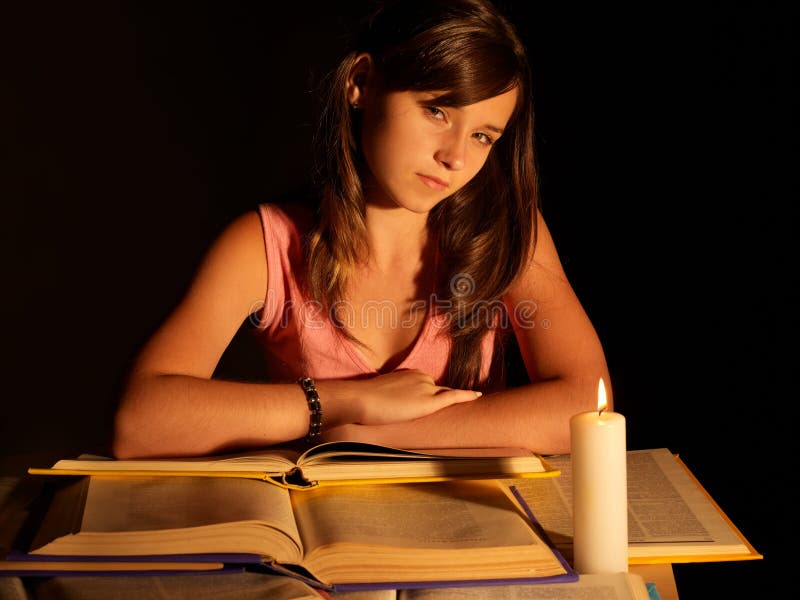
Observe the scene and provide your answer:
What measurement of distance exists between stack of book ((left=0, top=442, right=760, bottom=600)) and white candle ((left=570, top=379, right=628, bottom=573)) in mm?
A: 20

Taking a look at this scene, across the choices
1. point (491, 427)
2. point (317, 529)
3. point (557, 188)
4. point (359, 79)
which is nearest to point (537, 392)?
point (491, 427)

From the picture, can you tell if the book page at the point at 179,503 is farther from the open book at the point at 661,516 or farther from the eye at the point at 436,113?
the eye at the point at 436,113

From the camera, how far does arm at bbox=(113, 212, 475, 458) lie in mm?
1141

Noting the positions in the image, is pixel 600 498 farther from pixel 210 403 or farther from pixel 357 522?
pixel 210 403

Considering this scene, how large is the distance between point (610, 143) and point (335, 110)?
0.80m

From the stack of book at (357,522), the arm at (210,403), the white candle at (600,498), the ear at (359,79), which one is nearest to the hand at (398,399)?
the arm at (210,403)

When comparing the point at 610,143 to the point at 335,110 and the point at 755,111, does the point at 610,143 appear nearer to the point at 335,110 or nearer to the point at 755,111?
the point at 755,111

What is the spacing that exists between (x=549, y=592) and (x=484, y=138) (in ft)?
2.65

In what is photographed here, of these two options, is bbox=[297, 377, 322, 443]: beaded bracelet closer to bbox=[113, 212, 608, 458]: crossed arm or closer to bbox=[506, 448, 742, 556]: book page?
bbox=[113, 212, 608, 458]: crossed arm

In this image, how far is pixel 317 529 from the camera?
0.85 meters

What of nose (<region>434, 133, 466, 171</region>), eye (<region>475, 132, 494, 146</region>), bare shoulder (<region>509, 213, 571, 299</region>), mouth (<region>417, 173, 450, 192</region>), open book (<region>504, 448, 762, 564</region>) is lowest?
open book (<region>504, 448, 762, 564</region>)

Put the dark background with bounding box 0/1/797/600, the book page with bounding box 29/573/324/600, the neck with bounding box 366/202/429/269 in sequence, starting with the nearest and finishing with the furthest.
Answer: the book page with bounding box 29/573/324/600, the neck with bounding box 366/202/429/269, the dark background with bounding box 0/1/797/600

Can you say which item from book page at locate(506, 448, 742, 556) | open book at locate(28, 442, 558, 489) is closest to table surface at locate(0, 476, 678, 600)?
open book at locate(28, 442, 558, 489)

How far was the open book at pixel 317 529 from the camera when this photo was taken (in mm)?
774
